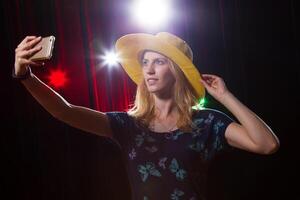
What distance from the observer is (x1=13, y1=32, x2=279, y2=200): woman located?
1503 mm

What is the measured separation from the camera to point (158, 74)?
1812mm

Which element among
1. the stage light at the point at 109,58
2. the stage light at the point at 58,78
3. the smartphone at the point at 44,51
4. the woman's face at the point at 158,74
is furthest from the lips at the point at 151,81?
the stage light at the point at 58,78

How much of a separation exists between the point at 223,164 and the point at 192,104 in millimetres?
627

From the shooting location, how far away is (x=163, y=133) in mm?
1631

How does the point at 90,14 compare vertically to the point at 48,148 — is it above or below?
above

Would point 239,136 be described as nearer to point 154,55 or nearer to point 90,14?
point 154,55

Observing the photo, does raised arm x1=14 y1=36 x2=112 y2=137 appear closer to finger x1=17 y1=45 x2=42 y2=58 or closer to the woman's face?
finger x1=17 y1=45 x2=42 y2=58

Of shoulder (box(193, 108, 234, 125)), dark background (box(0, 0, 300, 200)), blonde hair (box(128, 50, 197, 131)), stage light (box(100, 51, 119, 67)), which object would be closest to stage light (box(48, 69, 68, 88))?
dark background (box(0, 0, 300, 200))

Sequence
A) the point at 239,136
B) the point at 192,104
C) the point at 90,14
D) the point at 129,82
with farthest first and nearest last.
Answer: the point at 90,14
the point at 129,82
the point at 192,104
the point at 239,136

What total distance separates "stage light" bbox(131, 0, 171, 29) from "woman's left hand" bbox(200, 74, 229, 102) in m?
0.72

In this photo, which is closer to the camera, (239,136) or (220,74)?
(239,136)

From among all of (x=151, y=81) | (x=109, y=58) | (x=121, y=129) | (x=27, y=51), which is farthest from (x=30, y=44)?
(x=109, y=58)

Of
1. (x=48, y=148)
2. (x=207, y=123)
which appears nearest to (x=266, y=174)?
(x=207, y=123)

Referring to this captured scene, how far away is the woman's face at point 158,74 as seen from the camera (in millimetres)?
1791
